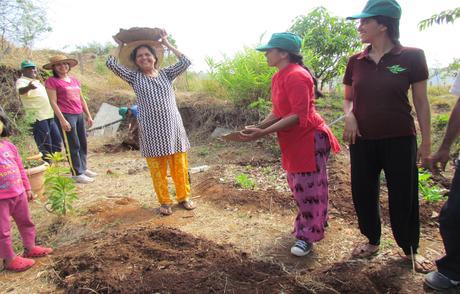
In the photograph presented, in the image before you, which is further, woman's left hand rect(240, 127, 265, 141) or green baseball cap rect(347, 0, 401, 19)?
woman's left hand rect(240, 127, 265, 141)

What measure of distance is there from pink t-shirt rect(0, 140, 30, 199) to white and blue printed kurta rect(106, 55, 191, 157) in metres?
1.12

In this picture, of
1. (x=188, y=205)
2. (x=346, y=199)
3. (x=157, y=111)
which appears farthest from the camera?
(x=188, y=205)

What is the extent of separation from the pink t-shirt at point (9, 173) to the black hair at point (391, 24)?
2.73 metres

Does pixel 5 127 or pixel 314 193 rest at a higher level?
pixel 5 127

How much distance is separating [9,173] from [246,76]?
14.6 feet

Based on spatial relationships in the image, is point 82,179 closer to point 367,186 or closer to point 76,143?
point 76,143

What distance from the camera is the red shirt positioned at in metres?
2.22

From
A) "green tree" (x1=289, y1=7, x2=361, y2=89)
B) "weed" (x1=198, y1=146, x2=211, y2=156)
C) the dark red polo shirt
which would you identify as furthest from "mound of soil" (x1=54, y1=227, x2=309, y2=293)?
"green tree" (x1=289, y1=7, x2=361, y2=89)

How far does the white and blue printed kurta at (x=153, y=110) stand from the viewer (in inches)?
128

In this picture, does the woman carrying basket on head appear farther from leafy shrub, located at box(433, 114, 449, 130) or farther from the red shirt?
leafy shrub, located at box(433, 114, 449, 130)

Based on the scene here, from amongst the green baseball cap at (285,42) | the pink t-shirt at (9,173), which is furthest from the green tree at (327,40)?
the pink t-shirt at (9,173)

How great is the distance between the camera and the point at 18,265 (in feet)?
8.24

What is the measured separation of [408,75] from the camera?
1.92 meters

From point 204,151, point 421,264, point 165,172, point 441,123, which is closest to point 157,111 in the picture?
point 165,172
